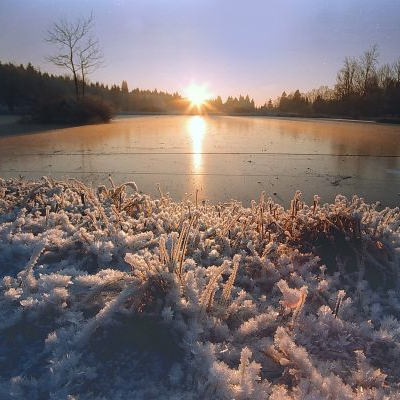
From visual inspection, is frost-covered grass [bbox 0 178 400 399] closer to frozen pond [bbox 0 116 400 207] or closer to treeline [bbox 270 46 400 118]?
frozen pond [bbox 0 116 400 207]

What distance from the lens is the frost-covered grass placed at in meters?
1.10

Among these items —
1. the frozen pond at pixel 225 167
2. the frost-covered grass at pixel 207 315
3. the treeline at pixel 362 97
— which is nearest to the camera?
the frost-covered grass at pixel 207 315

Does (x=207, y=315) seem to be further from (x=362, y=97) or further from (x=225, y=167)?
(x=362, y=97)

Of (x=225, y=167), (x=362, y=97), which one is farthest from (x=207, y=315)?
(x=362, y=97)

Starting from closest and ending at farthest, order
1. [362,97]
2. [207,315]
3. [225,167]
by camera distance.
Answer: [207,315]
[225,167]
[362,97]

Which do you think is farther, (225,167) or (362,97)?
(362,97)

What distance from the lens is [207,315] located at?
1.34m

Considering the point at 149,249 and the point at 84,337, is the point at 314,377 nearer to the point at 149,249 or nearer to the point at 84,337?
the point at 84,337

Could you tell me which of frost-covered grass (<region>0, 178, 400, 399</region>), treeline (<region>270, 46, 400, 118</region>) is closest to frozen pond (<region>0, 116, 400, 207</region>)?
frost-covered grass (<region>0, 178, 400, 399</region>)

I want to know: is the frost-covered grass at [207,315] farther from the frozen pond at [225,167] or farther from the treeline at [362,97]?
the treeline at [362,97]

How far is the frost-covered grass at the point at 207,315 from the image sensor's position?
3.60 feet

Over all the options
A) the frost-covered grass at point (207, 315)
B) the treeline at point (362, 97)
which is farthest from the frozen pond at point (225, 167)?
the treeline at point (362, 97)

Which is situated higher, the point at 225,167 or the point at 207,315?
the point at 225,167

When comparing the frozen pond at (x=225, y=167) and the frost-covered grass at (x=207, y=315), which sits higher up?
the frozen pond at (x=225, y=167)
